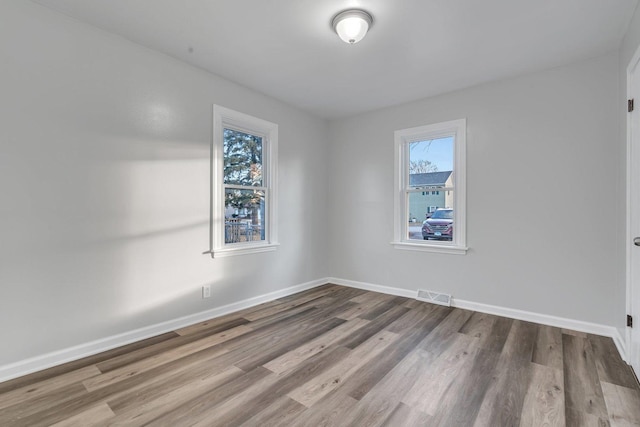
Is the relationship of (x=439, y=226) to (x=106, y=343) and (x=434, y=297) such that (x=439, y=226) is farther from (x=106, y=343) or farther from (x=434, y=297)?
(x=106, y=343)

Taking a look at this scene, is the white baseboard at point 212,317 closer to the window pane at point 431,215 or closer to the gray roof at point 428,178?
the window pane at point 431,215

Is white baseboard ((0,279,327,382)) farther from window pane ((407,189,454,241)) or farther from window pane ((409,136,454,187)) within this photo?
window pane ((409,136,454,187))

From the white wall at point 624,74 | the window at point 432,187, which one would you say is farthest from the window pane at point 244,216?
the white wall at point 624,74

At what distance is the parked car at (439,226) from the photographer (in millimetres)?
3855

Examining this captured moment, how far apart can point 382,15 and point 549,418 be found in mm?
2903

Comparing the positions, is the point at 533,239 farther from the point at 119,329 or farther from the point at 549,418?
the point at 119,329

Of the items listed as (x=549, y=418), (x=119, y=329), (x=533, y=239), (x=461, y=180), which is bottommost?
(x=549, y=418)

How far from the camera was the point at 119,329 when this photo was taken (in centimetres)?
262

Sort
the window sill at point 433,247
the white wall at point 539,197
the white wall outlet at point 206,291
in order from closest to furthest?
the white wall at point 539,197 < the white wall outlet at point 206,291 < the window sill at point 433,247

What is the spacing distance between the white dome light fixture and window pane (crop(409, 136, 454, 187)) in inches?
79.3

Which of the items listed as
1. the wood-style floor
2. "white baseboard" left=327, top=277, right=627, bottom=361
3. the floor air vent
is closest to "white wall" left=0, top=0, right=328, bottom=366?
the wood-style floor

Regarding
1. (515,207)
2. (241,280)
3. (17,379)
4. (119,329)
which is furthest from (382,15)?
(17,379)

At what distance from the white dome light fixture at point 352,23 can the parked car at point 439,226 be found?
2.42m

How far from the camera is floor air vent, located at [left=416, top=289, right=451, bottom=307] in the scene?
3762 millimetres
